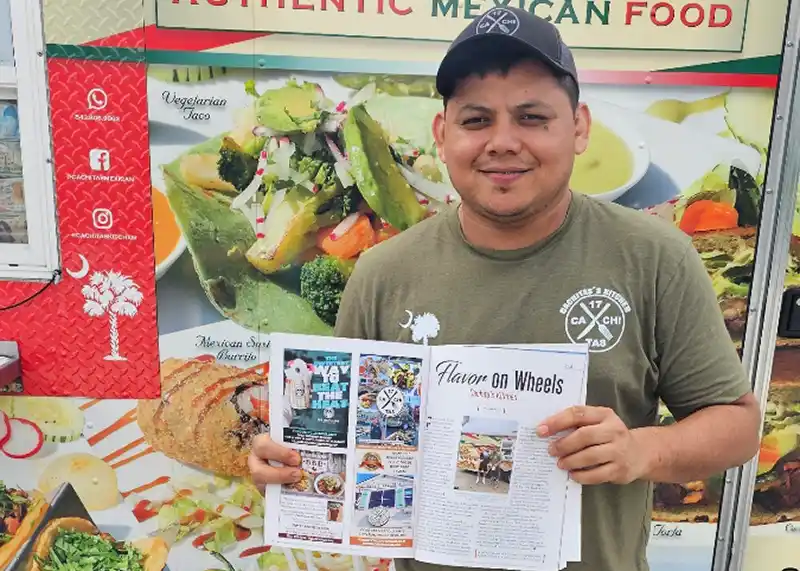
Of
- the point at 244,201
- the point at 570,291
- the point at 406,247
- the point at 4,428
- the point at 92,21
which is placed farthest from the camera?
the point at 4,428

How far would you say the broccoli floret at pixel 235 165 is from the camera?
1.71 m

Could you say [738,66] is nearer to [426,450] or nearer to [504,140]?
[504,140]

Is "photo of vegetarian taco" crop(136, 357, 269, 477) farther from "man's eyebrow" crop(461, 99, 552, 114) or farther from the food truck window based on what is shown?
"man's eyebrow" crop(461, 99, 552, 114)

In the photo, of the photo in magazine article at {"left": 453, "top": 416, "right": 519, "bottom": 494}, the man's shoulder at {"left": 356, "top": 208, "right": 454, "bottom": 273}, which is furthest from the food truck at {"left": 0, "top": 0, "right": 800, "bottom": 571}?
the photo in magazine article at {"left": 453, "top": 416, "right": 519, "bottom": 494}

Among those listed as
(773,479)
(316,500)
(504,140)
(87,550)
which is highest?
(504,140)

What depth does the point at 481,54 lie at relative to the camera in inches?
44.7

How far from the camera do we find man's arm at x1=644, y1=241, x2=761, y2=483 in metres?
1.16

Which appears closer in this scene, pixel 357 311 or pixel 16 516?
pixel 357 311

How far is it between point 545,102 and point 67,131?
4.31ft

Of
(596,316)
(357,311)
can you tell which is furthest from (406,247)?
(596,316)

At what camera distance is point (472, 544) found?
3.88ft

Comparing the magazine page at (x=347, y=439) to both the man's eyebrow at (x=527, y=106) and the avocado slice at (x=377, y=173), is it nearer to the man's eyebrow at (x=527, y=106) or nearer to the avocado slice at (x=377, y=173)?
the man's eyebrow at (x=527, y=106)

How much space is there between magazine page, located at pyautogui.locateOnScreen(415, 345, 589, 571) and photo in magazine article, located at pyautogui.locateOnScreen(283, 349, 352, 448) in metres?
0.17

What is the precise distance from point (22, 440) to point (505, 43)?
1.77 m
